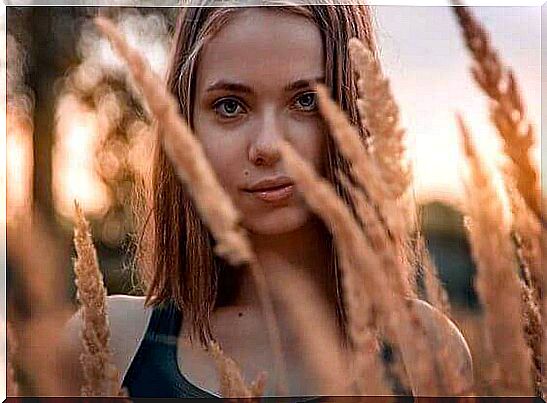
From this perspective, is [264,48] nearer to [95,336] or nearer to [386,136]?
[95,336]

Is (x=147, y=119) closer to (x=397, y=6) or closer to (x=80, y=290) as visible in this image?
(x=397, y=6)

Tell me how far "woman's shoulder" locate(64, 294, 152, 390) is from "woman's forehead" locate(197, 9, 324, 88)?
29cm

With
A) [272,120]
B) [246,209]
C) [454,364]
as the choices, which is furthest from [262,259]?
[454,364]

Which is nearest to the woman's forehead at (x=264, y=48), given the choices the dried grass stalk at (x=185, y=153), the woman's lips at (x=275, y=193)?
the woman's lips at (x=275, y=193)

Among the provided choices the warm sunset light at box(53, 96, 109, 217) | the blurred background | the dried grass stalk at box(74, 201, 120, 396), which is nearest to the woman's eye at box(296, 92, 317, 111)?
the blurred background

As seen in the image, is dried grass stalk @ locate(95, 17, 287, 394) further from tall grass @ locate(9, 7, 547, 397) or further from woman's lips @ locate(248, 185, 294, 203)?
woman's lips @ locate(248, 185, 294, 203)

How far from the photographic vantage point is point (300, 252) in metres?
1.07

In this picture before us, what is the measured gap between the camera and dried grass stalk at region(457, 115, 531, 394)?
404 millimetres

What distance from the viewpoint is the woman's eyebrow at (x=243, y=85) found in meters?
1.05

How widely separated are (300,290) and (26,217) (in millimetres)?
373

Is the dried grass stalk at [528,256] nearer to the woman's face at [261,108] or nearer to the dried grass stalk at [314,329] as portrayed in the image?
the dried grass stalk at [314,329]

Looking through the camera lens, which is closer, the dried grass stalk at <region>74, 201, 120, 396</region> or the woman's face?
the dried grass stalk at <region>74, 201, 120, 396</region>

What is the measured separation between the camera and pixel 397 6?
1.13m

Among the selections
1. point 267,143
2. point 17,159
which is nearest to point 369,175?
point 267,143
